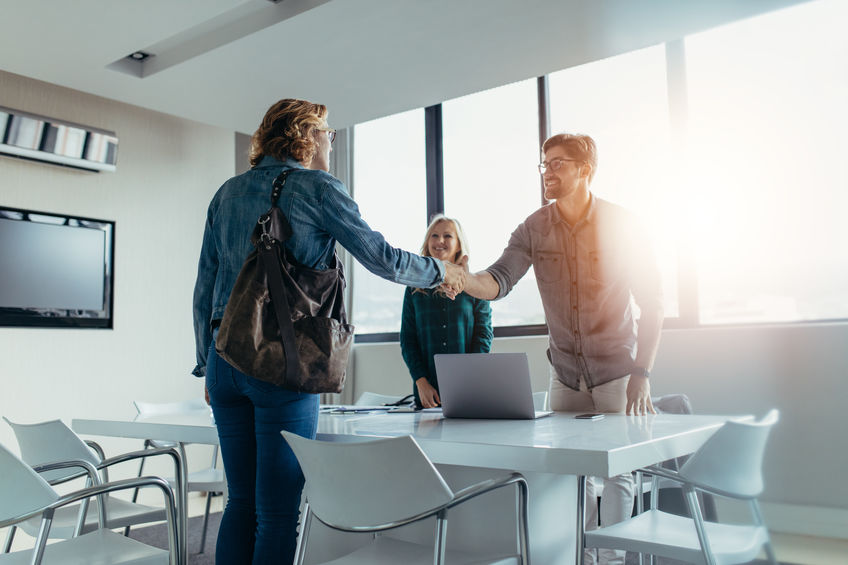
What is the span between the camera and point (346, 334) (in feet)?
5.18

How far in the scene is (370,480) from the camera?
134 centimetres

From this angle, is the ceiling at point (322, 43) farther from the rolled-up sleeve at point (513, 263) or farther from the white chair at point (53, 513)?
the white chair at point (53, 513)

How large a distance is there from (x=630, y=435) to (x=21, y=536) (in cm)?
405

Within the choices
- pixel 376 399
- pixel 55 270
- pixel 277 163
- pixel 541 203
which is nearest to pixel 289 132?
pixel 277 163

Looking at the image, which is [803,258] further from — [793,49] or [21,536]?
[21,536]

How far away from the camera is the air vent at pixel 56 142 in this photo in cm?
418

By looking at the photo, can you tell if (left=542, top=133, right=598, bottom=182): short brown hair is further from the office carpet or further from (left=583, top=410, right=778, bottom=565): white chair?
the office carpet

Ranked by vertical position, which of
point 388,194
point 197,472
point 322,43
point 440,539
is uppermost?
point 322,43

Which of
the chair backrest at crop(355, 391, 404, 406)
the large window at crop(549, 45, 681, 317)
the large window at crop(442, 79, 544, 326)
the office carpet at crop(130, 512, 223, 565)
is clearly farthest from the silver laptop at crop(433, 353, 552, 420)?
the large window at crop(442, 79, 544, 326)

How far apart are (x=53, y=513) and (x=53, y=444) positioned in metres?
0.52

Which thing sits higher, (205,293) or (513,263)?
(513,263)

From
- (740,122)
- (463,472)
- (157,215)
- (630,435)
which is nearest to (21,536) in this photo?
(157,215)

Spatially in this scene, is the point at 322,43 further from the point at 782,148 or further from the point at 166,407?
the point at 782,148

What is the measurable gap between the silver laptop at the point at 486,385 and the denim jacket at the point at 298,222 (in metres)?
0.37
